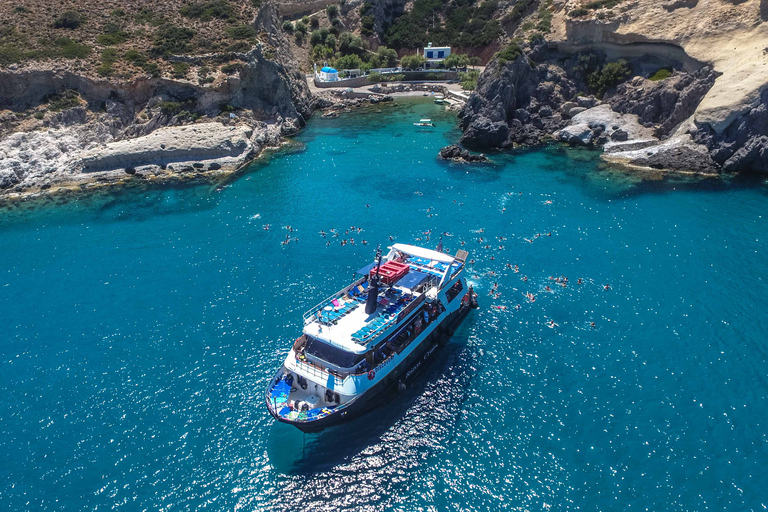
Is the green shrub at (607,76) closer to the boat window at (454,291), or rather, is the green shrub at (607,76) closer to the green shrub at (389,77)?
the green shrub at (389,77)

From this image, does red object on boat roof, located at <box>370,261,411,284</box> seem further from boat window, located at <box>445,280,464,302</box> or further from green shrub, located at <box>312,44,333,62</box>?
green shrub, located at <box>312,44,333,62</box>

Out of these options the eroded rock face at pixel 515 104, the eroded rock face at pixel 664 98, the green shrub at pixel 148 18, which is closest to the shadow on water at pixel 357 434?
the eroded rock face at pixel 515 104

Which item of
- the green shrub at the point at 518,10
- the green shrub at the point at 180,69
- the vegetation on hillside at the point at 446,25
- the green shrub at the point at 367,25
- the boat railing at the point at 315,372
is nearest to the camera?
the boat railing at the point at 315,372

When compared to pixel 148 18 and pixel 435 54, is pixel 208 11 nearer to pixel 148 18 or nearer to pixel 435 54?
pixel 148 18

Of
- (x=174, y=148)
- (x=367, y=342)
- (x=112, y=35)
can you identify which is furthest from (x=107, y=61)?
(x=367, y=342)

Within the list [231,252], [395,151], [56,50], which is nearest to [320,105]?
[395,151]
